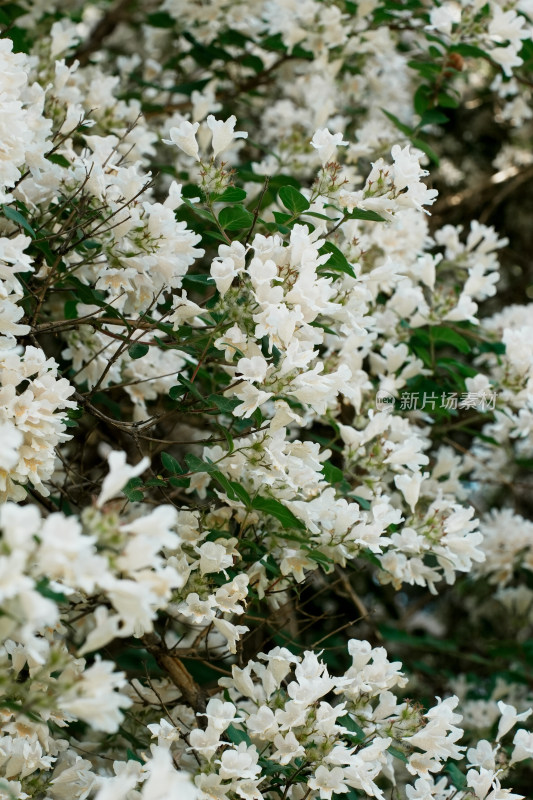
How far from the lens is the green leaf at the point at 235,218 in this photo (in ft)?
5.56

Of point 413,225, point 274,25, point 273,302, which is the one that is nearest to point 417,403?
point 413,225

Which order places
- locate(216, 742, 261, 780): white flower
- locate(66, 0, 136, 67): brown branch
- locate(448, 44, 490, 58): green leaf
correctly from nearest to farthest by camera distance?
locate(216, 742, 261, 780): white flower → locate(448, 44, 490, 58): green leaf → locate(66, 0, 136, 67): brown branch

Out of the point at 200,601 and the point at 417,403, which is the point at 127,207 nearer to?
the point at 200,601

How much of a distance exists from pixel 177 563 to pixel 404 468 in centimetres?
65

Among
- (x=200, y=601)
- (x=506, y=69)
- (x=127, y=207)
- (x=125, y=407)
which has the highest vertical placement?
(x=127, y=207)

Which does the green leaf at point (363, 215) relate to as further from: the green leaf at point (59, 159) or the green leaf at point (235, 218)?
the green leaf at point (59, 159)

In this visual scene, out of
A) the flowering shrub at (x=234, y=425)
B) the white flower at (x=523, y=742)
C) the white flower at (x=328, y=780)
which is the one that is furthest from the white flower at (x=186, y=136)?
the white flower at (x=523, y=742)

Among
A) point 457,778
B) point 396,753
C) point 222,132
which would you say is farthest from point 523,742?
point 222,132

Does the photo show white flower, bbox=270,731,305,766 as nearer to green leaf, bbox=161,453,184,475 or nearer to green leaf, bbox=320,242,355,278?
green leaf, bbox=161,453,184,475

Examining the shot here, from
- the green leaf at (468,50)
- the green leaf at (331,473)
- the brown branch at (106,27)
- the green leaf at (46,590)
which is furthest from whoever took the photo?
the brown branch at (106,27)

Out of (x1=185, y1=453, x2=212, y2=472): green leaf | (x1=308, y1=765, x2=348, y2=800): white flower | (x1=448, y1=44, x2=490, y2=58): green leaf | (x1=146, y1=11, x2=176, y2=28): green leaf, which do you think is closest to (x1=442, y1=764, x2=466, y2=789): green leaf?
(x1=308, y1=765, x2=348, y2=800): white flower

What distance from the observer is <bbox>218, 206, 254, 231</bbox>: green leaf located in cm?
169

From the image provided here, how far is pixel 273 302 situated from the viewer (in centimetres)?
152

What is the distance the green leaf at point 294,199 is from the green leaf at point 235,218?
0.24 ft
